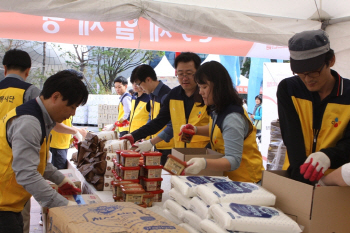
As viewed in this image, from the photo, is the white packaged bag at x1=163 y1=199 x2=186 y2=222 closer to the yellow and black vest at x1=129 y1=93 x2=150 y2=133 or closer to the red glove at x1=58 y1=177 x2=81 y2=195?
the red glove at x1=58 y1=177 x2=81 y2=195

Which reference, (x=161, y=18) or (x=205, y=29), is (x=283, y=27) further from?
(x=161, y=18)

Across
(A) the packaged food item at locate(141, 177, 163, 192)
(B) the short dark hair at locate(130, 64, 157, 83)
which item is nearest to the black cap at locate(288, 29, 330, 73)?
(A) the packaged food item at locate(141, 177, 163, 192)

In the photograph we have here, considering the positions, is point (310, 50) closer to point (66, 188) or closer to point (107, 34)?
point (66, 188)

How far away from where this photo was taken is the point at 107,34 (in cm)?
370

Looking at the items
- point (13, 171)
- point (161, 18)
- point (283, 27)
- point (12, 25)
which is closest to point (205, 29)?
point (161, 18)

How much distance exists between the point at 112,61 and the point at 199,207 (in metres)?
14.5

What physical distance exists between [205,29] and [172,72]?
247 inches

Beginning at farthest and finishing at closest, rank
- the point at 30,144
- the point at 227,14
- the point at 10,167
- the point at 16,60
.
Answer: the point at 227,14 → the point at 16,60 → the point at 10,167 → the point at 30,144

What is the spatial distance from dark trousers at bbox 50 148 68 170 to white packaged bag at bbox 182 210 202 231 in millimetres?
3059

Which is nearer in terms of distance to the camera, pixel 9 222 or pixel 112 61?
pixel 9 222

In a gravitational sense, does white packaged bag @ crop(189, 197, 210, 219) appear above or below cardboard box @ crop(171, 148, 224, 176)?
below

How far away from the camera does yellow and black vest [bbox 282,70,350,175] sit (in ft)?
5.66

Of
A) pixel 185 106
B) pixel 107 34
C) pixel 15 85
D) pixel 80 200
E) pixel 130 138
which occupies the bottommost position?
pixel 80 200

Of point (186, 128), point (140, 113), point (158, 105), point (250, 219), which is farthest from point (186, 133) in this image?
point (140, 113)
